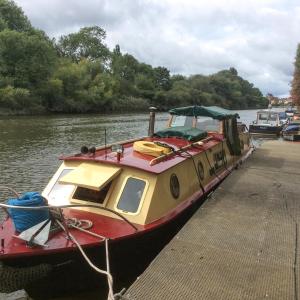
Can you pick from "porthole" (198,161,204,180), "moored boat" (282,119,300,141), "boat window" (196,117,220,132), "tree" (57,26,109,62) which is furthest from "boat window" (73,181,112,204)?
"tree" (57,26,109,62)

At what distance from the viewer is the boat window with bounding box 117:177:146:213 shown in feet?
28.3

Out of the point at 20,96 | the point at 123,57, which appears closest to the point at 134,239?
the point at 20,96

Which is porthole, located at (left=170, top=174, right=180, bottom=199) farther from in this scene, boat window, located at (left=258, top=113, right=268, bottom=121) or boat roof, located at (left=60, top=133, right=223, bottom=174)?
boat window, located at (left=258, top=113, right=268, bottom=121)

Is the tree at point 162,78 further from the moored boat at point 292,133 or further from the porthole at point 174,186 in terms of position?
the porthole at point 174,186

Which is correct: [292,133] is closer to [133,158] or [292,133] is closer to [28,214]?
[133,158]

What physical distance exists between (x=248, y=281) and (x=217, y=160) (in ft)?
25.2

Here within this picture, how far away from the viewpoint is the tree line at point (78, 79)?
218 ft

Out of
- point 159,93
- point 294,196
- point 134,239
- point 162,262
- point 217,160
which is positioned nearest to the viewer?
point 162,262

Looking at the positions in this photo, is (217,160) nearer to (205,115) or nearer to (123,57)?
(205,115)

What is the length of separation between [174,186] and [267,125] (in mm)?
30488

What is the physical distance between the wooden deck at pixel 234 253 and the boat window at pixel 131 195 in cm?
110

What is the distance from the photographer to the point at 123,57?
126m

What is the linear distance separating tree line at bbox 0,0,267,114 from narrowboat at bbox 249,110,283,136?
113 ft

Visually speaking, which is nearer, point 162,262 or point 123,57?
point 162,262
